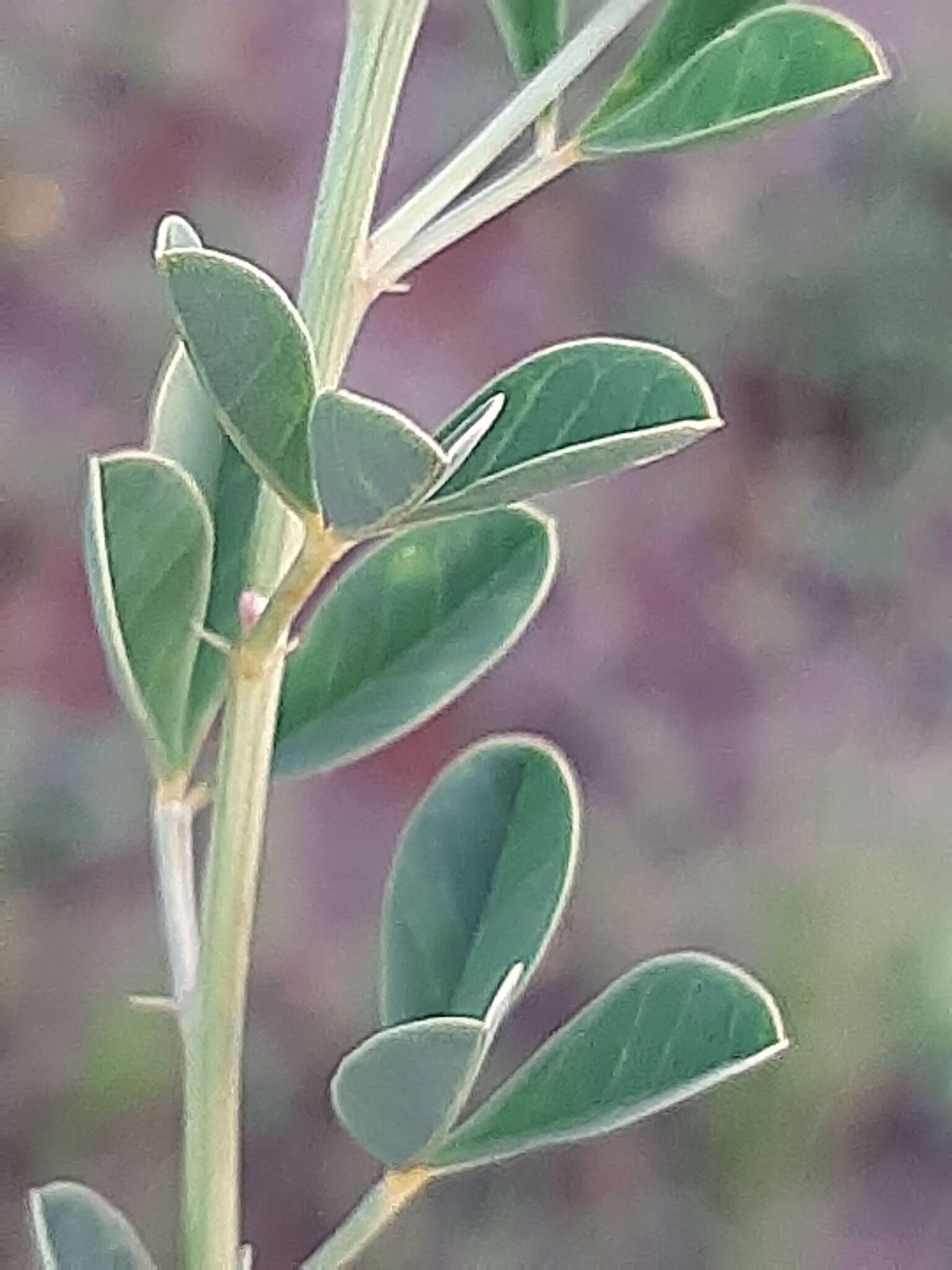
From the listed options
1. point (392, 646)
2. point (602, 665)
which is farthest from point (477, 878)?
point (602, 665)

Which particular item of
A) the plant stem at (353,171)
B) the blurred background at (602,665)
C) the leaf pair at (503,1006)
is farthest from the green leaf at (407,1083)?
the blurred background at (602,665)

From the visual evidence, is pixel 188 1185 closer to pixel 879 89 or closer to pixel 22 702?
pixel 22 702

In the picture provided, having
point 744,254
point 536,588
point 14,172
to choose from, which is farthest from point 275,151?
point 536,588

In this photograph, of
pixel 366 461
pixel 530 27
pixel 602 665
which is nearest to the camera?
pixel 366 461

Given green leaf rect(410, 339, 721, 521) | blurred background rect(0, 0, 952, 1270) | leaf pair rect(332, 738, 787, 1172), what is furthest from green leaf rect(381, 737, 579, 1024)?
blurred background rect(0, 0, 952, 1270)

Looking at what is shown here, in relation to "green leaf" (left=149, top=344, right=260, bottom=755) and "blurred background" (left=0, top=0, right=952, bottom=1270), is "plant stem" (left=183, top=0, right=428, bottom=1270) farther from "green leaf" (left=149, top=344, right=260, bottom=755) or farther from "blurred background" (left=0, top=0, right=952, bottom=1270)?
"blurred background" (left=0, top=0, right=952, bottom=1270)

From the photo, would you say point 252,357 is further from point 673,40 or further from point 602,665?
point 602,665
